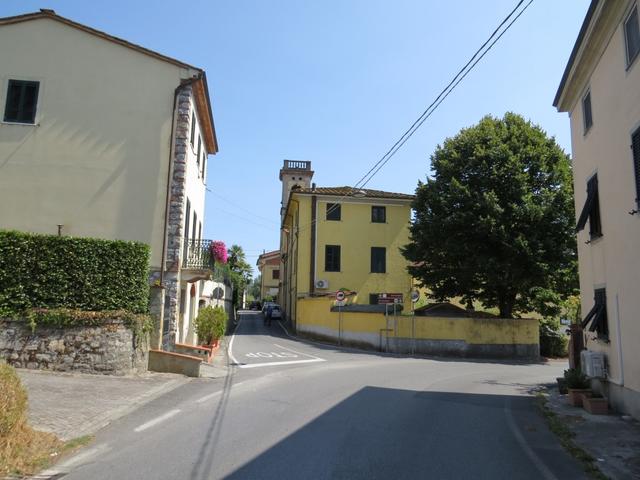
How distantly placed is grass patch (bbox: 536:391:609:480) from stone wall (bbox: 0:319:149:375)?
9339mm

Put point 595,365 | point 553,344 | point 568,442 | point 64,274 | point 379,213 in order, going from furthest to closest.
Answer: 1. point 379,213
2. point 553,344
3. point 64,274
4. point 595,365
5. point 568,442

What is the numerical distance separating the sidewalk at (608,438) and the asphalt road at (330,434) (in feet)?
1.48

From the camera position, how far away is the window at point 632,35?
8.87 meters

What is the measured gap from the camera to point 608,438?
24.9ft

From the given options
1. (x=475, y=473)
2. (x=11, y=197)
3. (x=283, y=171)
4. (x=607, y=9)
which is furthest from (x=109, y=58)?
(x=283, y=171)

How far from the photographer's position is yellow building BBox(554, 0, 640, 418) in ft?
29.8

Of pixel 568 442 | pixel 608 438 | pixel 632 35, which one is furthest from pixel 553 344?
pixel 568 442

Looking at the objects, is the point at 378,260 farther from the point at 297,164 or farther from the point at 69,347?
the point at 297,164

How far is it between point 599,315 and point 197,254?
39.5 ft

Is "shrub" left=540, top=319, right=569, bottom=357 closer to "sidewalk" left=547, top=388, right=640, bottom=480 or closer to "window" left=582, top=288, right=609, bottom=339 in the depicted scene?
"window" left=582, top=288, right=609, bottom=339

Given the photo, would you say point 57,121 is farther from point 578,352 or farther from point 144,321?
point 578,352

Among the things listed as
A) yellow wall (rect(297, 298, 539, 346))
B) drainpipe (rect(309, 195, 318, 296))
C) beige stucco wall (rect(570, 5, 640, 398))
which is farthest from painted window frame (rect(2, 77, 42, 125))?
drainpipe (rect(309, 195, 318, 296))

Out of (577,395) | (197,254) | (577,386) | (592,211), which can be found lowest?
(577,395)

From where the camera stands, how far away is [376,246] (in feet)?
115
